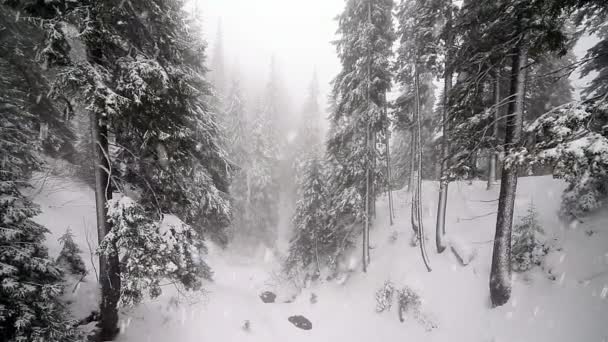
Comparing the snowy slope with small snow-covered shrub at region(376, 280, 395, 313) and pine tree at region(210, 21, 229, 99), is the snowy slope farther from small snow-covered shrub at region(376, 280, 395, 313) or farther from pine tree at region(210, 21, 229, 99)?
pine tree at region(210, 21, 229, 99)

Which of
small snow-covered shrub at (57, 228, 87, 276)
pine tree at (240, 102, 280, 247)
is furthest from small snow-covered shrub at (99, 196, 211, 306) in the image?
pine tree at (240, 102, 280, 247)

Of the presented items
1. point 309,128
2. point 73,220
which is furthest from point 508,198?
point 309,128

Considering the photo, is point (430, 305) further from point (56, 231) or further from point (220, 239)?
point (56, 231)

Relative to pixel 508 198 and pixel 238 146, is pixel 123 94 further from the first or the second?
pixel 238 146

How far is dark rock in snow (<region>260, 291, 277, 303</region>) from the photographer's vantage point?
17178 mm

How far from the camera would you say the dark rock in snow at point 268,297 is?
56.4 ft

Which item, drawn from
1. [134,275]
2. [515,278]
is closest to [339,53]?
[515,278]

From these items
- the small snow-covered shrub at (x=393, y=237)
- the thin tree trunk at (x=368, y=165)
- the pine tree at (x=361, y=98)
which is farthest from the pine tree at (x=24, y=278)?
the small snow-covered shrub at (x=393, y=237)

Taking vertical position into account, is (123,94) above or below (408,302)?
above

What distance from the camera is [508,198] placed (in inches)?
319

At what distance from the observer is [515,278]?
8812 mm

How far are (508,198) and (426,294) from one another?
5910 mm

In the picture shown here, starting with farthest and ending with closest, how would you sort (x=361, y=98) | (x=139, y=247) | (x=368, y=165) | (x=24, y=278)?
(x=368, y=165) → (x=361, y=98) → (x=139, y=247) → (x=24, y=278)

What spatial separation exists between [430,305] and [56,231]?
1601 centimetres
